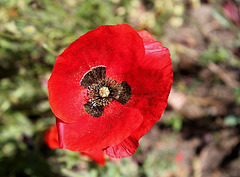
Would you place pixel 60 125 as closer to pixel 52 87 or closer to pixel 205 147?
pixel 52 87

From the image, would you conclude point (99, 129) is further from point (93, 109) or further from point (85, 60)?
point (85, 60)

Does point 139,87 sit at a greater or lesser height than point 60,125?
greater

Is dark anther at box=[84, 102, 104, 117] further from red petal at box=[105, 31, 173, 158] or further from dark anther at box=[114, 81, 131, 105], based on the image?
red petal at box=[105, 31, 173, 158]

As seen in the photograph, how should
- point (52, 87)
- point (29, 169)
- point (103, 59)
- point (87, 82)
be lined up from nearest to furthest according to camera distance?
point (52, 87), point (103, 59), point (87, 82), point (29, 169)

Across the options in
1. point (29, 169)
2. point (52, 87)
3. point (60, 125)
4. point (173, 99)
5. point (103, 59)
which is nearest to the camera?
point (52, 87)

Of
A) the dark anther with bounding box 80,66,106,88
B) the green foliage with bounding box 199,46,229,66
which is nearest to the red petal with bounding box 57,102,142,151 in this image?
the dark anther with bounding box 80,66,106,88

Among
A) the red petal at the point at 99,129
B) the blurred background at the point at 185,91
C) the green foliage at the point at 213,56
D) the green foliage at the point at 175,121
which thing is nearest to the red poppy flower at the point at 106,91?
the red petal at the point at 99,129

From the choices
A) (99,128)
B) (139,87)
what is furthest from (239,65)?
(99,128)
